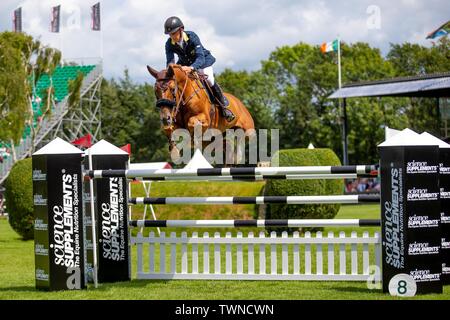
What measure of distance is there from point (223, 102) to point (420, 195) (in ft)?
10.5

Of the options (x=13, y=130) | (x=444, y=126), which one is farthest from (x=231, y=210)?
(x=444, y=126)

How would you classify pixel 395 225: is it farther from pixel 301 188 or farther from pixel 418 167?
pixel 301 188

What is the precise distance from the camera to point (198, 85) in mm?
9094

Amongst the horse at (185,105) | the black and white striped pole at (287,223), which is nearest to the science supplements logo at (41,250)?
the black and white striped pole at (287,223)

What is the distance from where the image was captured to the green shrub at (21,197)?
15984 millimetres

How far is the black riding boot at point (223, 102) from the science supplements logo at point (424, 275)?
11.1ft

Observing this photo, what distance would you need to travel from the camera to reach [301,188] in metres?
15.9

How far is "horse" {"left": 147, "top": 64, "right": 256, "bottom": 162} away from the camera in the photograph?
823 centimetres

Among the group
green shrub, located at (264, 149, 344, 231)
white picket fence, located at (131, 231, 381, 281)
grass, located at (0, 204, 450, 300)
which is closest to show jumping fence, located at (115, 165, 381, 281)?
white picket fence, located at (131, 231, 381, 281)

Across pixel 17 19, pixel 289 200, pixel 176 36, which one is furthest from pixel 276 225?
pixel 17 19

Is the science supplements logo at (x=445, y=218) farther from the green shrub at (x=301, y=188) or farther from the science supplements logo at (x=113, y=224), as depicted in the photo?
the green shrub at (x=301, y=188)

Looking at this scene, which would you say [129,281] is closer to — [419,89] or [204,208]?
[204,208]

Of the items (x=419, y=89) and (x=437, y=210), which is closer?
(x=437, y=210)
